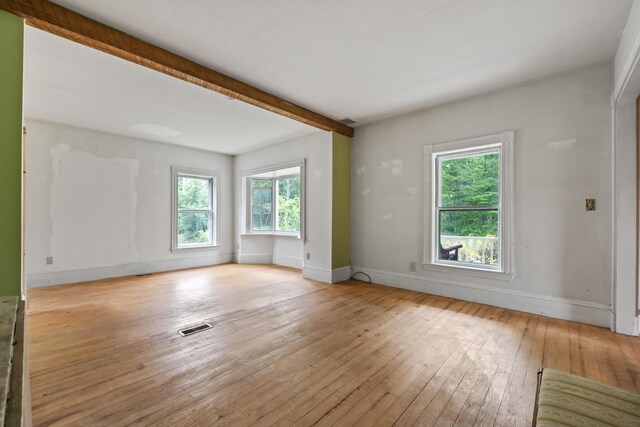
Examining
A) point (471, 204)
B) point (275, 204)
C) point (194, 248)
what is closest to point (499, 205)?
point (471, 204)

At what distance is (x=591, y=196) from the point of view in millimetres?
2959

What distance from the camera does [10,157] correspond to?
1.88 meters

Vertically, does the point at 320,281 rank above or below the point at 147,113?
below

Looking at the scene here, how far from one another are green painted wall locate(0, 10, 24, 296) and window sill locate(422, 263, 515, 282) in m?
4.27

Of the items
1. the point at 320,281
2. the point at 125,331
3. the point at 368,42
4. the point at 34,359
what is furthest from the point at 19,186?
the point at 320,281

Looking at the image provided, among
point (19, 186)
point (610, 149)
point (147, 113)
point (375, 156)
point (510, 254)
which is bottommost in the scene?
point (510, 254)

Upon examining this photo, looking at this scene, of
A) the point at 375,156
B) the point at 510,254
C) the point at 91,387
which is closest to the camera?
the point at 91,387

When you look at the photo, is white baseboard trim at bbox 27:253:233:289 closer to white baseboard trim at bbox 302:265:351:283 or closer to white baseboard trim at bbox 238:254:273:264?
white baseboard trim at bbox 238:254:273:264

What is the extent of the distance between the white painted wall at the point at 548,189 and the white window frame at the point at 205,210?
4601 millimetres

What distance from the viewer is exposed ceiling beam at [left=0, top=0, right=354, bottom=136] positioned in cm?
206

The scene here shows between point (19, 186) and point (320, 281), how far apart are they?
3.86 metres

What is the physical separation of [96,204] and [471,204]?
6154 mm

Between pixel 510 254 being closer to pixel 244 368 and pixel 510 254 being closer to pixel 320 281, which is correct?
pixel 320 281

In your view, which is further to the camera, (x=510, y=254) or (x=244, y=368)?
(x=510, y=254)
